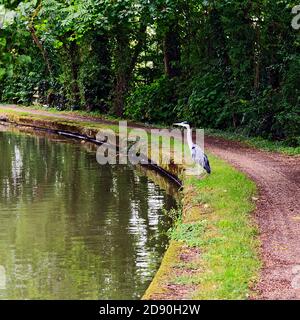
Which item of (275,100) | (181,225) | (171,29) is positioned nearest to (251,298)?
(181,225)

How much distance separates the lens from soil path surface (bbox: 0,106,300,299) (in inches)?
300

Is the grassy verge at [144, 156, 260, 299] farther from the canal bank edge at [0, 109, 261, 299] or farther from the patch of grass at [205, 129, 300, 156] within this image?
the patch of grass at [205, 129, 300, 156]

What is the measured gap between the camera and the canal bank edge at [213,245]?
24.6 ft

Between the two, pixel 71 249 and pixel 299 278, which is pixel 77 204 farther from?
pixel 299 278

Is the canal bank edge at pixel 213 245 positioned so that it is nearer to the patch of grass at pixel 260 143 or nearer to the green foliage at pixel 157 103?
the patch of grass at pixel 260 143

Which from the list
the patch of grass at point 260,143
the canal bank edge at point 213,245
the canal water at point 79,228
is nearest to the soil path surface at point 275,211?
the canal bank edge at point 213,245

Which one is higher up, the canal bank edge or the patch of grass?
the patch of grass

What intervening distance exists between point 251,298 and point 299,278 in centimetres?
88

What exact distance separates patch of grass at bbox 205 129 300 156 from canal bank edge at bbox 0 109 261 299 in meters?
3.57

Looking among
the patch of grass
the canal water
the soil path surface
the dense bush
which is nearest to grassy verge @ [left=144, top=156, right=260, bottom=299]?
the soil path surface

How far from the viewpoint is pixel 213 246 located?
29.6ft

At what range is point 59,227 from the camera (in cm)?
1170

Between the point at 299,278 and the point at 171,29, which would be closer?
the point at 299,278

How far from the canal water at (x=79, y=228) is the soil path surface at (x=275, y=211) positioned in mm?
1598
